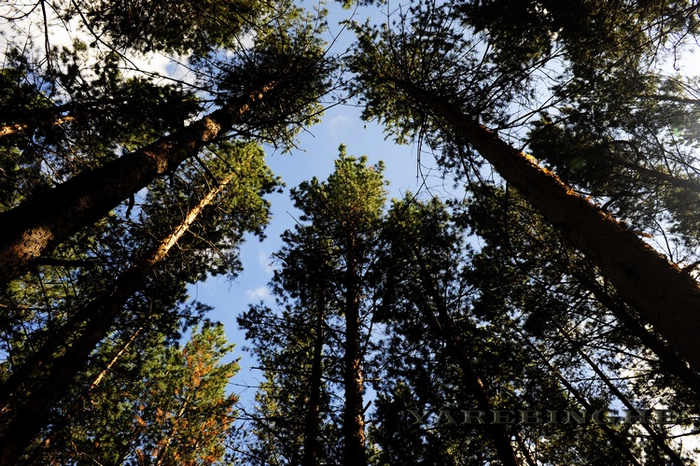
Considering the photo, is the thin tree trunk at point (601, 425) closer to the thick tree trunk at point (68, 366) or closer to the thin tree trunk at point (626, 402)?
the thin tree trunk at point (626, 402)

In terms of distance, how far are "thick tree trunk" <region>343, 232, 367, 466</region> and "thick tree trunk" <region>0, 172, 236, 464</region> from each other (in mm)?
4117

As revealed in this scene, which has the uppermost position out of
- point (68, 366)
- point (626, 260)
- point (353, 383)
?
point (353, 383)

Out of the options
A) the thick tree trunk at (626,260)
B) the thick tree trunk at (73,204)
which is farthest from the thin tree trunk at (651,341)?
the thick tree trunk at (73,204)

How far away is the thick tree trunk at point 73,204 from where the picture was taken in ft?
6.44

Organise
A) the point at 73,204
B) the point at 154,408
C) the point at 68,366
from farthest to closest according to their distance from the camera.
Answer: the point at 154,408 → the point at 68,366 → the point at 73,204

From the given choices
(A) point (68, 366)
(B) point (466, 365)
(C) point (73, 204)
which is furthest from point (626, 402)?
(A) point (68, 366)

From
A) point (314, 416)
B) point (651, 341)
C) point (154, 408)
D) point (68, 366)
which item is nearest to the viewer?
point (68, 366)

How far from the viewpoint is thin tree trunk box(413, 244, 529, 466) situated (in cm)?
557

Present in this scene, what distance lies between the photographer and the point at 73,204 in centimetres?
238

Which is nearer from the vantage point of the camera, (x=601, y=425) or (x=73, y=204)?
(x=73, y=204)

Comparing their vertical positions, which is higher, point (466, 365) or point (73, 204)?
point (466, 365)

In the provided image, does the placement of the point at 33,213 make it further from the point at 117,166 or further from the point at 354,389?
the point at 354,389

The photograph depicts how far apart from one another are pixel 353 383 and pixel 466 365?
2.55 meters

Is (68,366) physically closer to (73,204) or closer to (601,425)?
(73,204)
